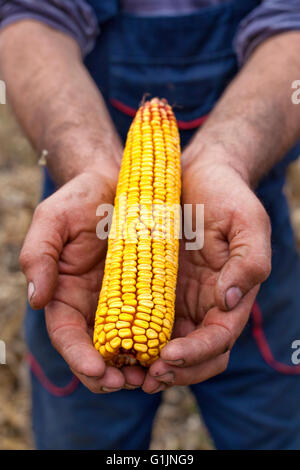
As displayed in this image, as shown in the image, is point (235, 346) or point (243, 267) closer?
point (243, 267)

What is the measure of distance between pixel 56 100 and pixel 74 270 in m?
0.92

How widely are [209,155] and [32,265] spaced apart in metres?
0.81

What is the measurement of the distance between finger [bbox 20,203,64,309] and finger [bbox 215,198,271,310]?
21.1 inches

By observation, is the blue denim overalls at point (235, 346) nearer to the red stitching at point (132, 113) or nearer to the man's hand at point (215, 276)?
the red stitching at point (132, 113)

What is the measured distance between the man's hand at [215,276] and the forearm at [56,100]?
461mm

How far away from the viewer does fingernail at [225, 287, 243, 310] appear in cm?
145

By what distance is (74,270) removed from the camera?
1.69m

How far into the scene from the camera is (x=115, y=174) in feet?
6.17

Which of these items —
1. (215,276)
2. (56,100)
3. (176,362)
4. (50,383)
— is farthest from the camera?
(50,383)

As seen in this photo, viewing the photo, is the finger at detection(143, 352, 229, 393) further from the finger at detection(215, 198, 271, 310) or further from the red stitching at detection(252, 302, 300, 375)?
the red stitching at detection(252, 302, 300, 375)

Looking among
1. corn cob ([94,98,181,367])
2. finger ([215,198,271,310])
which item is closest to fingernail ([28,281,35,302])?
corn cob ([94,98,181,367])

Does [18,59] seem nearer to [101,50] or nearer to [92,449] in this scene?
[101,50]

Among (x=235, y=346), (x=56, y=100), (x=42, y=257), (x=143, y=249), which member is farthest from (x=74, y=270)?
(x=235, y=346)

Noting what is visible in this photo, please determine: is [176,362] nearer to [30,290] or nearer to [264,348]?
[30,290]
